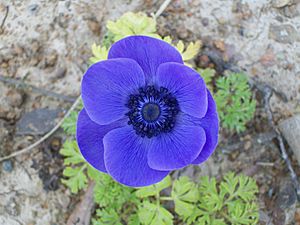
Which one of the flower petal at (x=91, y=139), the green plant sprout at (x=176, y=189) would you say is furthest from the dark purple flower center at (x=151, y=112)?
the green plant sprout at (x=176, y=189)

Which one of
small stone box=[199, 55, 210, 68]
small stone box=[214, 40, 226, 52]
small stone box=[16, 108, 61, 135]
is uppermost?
small stone box=[214, 40, 226, 52]

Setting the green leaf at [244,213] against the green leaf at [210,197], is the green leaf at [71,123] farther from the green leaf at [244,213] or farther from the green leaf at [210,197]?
the green leaf at [244,213]

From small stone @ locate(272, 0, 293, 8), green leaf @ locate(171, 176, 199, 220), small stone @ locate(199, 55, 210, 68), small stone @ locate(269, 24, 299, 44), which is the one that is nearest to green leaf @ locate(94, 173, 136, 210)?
green leaf @ locate(171, 176, 199, 220)

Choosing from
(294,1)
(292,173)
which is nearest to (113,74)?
(292,173)

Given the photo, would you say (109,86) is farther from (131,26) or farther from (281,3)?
(281,3)

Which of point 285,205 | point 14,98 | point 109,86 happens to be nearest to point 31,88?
point 14,98

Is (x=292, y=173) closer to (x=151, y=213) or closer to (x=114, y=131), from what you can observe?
(x=151, y=213)

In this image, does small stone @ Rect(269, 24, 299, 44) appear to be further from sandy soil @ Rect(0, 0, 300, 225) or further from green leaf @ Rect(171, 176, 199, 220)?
green leaf @ Rect(171, 176, 199, 220)
